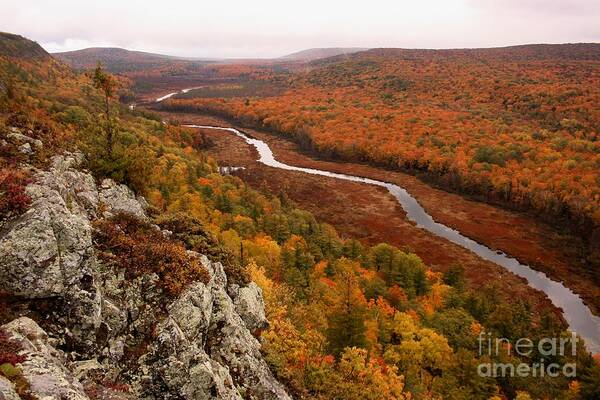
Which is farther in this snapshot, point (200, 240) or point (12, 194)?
point (200, 240)

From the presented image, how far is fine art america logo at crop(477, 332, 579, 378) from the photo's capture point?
5406 cm

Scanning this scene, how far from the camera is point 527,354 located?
199 feet

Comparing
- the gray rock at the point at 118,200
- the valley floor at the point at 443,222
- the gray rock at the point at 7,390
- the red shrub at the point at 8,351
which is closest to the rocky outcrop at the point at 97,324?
the red shrub at the point at 8,351

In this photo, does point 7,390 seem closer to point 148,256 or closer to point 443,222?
point 148,256

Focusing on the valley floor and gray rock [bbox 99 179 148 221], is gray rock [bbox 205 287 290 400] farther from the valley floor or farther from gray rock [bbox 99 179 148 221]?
the valley floor

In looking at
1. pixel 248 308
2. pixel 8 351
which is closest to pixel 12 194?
pixel 8 351

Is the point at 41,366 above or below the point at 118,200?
below

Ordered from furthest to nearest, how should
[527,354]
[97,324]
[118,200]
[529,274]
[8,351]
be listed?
1. [529,274]
2. [527,354]
3. [118,200]
4. [97,324]
5. [8,351]

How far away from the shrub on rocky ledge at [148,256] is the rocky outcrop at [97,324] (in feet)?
1.36

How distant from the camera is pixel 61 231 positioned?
19.0m

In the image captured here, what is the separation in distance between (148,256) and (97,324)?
14.0 feet

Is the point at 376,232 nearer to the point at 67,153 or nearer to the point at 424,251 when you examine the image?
the point at 424,251

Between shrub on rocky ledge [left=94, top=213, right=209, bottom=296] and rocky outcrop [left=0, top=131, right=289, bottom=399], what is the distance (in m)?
0.41

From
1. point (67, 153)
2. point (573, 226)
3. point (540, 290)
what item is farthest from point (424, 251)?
point (67, 153)
